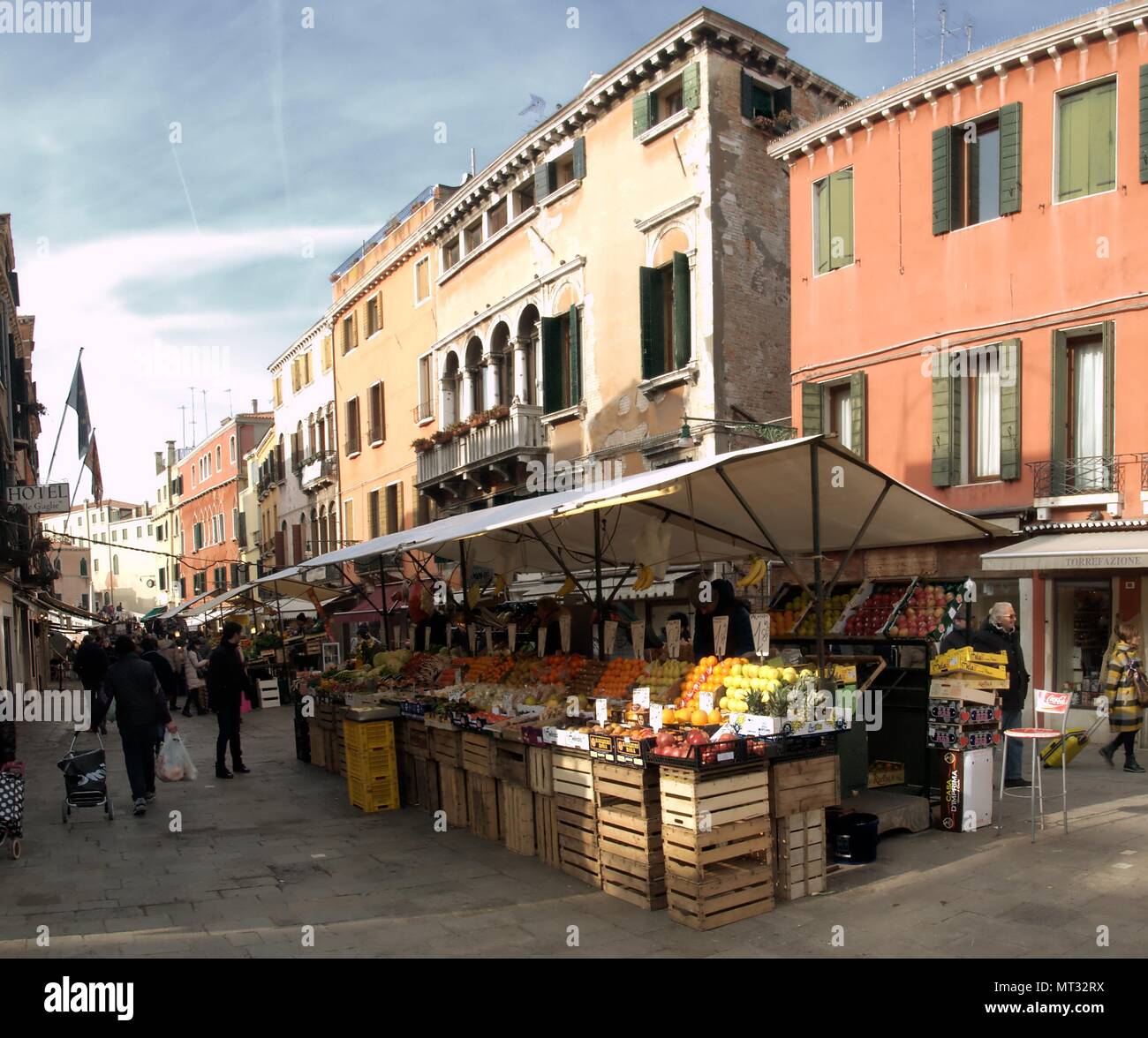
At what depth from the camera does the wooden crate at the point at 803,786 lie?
6.31 m

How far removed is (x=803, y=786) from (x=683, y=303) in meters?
12.0

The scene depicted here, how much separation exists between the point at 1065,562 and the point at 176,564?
201 ft

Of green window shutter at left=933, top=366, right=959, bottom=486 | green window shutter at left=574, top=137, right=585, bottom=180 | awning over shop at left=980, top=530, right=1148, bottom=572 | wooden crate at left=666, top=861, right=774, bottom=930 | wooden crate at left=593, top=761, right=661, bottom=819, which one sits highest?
green window shutter at left=574, top=137, right=585, bottom=180

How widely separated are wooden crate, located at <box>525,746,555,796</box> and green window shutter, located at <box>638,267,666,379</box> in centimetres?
1137

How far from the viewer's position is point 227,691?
1197 centimetres

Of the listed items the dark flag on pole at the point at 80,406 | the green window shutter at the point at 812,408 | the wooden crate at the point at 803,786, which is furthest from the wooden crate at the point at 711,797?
the dark flag on pole at the point at 80,406

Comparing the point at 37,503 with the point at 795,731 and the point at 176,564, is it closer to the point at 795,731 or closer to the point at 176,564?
the point at 795,731

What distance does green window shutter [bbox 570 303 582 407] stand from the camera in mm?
19922

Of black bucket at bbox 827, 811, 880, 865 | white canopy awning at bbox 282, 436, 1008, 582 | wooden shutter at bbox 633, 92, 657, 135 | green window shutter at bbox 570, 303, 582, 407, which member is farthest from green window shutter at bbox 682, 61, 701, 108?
black bucket at bbox 827, 811, 880, 865

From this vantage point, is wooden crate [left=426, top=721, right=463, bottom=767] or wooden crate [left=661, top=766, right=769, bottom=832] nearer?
wooden crate [left=661, top=766, right=769, bottom=832]

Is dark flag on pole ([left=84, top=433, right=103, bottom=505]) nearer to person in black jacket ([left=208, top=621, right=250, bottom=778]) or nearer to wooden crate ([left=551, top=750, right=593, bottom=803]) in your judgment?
person in black jacket ([left=208, top=621, right=250, bottom=778])

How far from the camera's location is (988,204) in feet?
46.2

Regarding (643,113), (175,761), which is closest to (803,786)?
(175,761)
